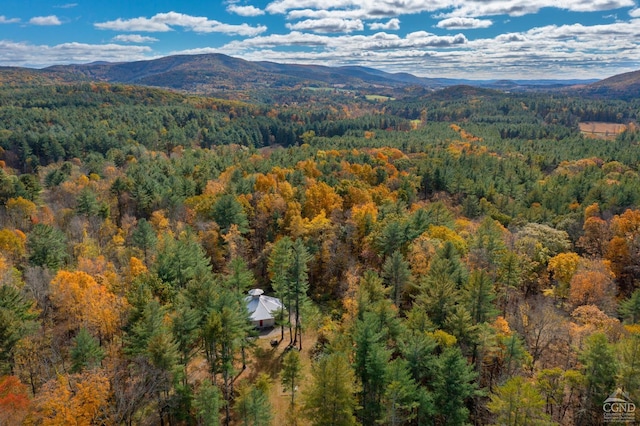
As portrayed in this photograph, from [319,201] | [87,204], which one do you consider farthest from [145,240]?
[319,201]

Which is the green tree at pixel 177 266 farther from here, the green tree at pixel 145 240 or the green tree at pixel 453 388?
the green tree at pixel 453 388

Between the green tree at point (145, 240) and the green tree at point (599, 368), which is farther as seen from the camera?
the green tree at point (145, 240)

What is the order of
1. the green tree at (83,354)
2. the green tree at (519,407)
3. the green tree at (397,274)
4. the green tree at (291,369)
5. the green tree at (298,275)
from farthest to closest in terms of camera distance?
the green tree at (397,274) → the green tree at (298,275) → the green tree at (291,369) → the green tree at (83,354) → the green tree at (519,407)

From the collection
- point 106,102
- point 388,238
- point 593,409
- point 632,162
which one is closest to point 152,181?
point 388,238

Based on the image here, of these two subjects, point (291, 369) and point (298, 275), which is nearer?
point (291, 369)

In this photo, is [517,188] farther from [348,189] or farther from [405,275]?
[405,275]

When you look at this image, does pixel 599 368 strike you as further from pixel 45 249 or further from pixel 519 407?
pixel 45 249

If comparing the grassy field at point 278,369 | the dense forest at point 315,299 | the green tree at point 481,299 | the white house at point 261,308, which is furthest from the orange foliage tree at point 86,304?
the green tree at point 481,299
